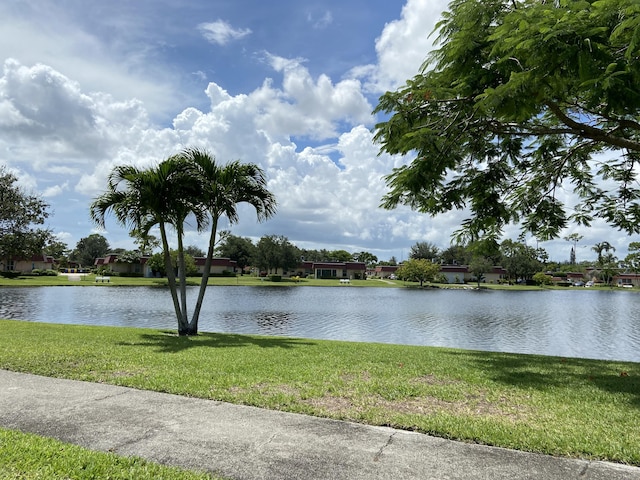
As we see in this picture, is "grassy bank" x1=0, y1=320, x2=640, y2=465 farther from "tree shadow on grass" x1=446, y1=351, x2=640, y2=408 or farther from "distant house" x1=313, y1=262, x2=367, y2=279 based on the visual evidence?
"distant house" x1=313, y1=262, x2=367, y2=279

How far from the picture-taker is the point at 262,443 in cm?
474

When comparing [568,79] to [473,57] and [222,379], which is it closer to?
[473,57]

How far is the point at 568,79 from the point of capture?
7449 mm

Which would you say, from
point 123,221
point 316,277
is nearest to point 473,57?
point 123,221

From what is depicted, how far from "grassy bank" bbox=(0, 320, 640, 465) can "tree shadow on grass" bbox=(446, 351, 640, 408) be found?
3 cm

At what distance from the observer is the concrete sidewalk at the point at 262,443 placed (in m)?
4.17

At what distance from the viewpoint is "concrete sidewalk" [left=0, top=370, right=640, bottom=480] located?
4.17 m

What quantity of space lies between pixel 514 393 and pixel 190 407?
4.75m

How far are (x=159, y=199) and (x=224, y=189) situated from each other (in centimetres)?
207

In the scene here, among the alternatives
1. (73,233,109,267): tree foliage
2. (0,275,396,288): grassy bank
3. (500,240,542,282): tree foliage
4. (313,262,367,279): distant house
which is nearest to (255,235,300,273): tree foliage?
(0,275,396,288): grassy bank

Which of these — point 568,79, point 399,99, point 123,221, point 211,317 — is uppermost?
point 399,99

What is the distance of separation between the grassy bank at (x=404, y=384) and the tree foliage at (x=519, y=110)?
4156 millimetres

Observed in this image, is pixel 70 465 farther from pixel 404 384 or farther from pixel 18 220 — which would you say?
pixel 18 220

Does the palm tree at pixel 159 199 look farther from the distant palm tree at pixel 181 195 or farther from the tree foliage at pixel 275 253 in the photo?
the tree foliage at pixel 275 253
